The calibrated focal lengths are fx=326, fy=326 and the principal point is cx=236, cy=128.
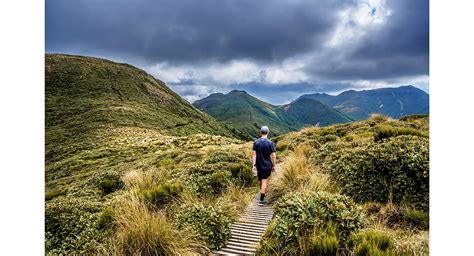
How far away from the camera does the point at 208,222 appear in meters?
6.12

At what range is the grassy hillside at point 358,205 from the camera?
4.61m

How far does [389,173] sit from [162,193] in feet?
17.1

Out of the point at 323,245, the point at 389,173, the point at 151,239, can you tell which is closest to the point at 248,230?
the point at 151,239

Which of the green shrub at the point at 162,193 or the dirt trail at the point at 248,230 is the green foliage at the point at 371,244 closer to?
the dirt trail at the point at 248,230

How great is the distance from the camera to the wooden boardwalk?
18.5 feet

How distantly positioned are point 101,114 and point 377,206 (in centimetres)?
8938

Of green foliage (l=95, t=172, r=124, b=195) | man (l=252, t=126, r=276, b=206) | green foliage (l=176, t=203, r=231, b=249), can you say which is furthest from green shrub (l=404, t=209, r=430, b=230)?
green foliage (l=95, t=172, r=124, b=195)

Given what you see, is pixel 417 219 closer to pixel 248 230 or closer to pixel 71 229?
pixel 248 230

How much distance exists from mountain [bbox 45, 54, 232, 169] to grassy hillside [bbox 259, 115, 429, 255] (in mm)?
52631

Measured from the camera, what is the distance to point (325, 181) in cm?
790

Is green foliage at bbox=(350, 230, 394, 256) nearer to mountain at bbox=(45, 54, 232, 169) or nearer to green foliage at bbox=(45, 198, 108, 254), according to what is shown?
green foliage at bbox=(45, 198, 108, 254)
